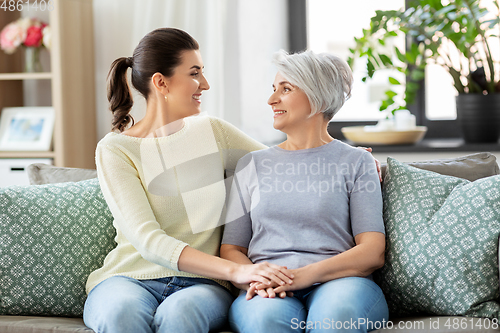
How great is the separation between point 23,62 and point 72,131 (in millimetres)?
618

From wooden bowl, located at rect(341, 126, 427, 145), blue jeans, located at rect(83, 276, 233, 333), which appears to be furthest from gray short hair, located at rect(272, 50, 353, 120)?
wooden bowl, located at rect(341, 126, 427, 145)

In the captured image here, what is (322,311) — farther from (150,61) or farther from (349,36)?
(349,36)

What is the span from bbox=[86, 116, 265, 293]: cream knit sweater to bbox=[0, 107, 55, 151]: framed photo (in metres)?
1.33

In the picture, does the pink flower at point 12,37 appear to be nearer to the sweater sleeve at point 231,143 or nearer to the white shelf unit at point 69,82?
the white shelf unit at point 69,82

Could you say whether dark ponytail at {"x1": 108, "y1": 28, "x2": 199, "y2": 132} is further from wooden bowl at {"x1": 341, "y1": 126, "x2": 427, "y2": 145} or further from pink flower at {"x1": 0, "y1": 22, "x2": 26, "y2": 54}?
pink flower at {"x1": 0, "y1": 22, "x2": 26, "y2": 54}

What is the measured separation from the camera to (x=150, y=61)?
154 cm

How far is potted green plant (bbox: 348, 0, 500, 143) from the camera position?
88.8 inches

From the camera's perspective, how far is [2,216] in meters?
1.47

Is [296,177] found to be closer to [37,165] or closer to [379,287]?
[379,287]

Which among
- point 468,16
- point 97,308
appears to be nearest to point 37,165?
point 97,308

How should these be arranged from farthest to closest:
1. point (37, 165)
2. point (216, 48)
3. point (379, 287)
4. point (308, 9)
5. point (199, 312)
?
point (308, 9), point (216, 48), point (37, 165), point (379, 287), point (199, 312)

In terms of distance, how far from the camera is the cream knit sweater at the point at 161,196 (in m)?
1.38

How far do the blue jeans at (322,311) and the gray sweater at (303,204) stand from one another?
0.36ft

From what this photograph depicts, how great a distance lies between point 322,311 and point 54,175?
1.11 m
